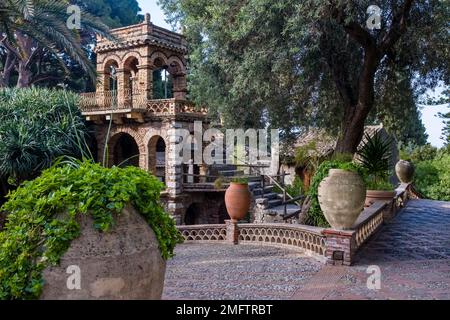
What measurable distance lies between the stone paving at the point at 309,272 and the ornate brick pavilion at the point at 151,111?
991cm

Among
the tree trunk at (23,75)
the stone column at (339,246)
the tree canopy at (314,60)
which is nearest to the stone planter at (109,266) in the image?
the stone column at (339,246)

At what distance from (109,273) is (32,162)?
16.2 meters

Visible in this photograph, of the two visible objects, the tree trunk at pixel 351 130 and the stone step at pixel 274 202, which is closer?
the tree trunk at pixel 351 130

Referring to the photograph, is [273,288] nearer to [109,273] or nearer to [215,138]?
[109,273]

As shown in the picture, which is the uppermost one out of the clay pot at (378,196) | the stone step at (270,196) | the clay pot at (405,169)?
the clay pot at (405,169)

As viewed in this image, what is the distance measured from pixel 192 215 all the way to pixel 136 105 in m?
6.55

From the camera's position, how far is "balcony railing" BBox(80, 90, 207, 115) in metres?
19.7

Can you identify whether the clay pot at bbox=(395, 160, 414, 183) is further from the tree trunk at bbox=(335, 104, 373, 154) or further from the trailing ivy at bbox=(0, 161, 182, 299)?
the trailing ivy at bbox=(0, 161, 182, 299)

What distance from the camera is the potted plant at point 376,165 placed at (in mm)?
11461

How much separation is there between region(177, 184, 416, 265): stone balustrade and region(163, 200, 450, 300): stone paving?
0.23m

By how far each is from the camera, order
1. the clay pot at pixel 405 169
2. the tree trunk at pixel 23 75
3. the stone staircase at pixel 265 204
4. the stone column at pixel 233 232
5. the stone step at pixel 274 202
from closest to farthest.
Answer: the stone column at pixel 233 232 → the clay pot at pixel 405 169 → the stone staircase at pixel 265 204 → the stone step at pixel 274 202 → the tree trunk at pixel 23 75

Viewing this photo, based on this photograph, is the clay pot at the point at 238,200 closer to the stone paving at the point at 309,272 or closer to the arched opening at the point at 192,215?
the stone paving at the point at 309,272
